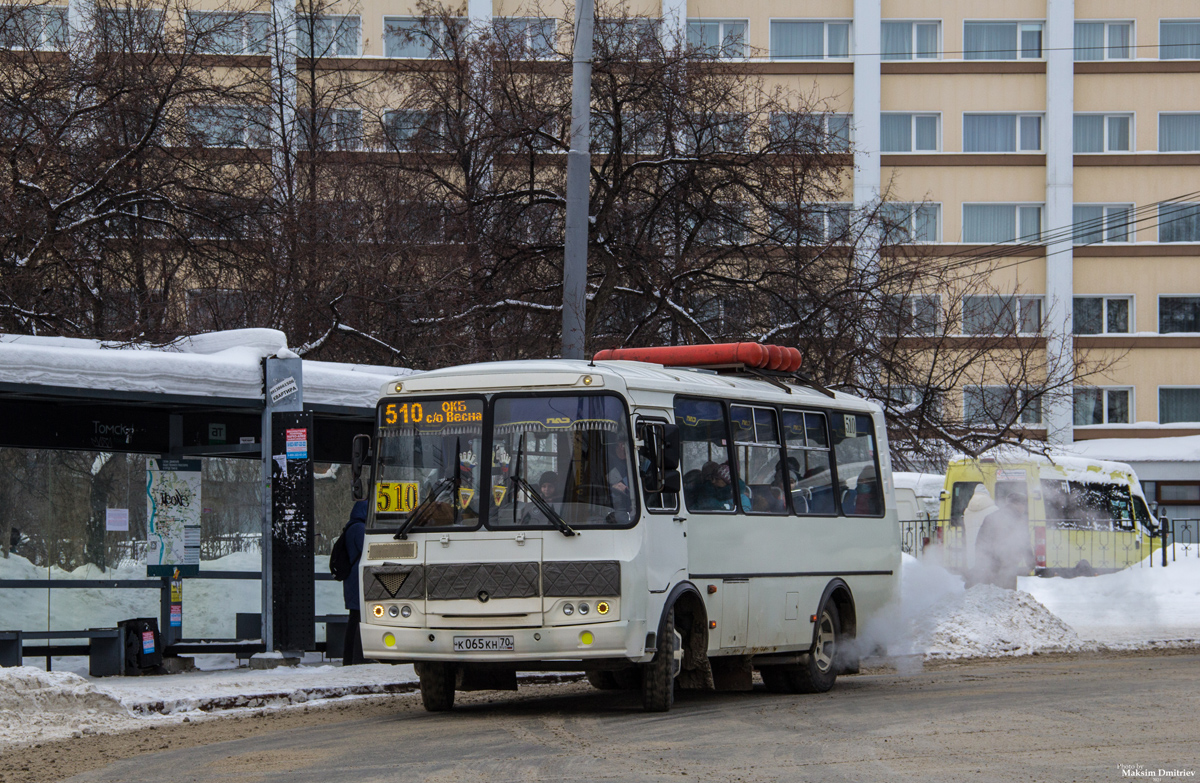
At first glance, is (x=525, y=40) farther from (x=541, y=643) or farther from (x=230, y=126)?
(x=541, y=643)

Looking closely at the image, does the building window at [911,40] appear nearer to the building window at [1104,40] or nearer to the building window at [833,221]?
the building window at [1104,40]

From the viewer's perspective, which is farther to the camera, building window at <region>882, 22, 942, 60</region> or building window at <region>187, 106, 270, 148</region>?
building window at <region>882, 22, 942, 60</region>

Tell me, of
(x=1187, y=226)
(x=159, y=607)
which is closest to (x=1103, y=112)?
Answer: (x=1187, y=226)

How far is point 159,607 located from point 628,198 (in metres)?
9.00

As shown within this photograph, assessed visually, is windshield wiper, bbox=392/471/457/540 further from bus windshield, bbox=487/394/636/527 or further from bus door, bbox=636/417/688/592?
bus door, bbox=636/417/688/592

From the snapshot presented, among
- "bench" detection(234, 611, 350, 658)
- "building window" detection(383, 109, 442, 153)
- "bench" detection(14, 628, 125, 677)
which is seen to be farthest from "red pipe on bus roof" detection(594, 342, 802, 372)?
"building window" detection(383, 109, 442, 153)

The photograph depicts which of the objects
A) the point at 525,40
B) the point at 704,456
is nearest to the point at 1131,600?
the point at 525,40

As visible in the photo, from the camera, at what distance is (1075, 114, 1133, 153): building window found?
158 feet

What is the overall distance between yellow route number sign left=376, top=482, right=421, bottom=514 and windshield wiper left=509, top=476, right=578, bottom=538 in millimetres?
829

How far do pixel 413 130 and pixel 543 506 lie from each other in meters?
14.6

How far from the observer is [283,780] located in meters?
9.01

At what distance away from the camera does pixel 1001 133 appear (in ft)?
159

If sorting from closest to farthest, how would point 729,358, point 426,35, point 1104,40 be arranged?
point 729,358 < point 426,35 < point 1104,40

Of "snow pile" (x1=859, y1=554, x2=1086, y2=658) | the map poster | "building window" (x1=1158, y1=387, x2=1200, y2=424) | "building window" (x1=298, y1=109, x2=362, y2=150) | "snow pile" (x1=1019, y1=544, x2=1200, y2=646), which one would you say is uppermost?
"building window" (x1=298, y1=109, x2=362, y2=150)
